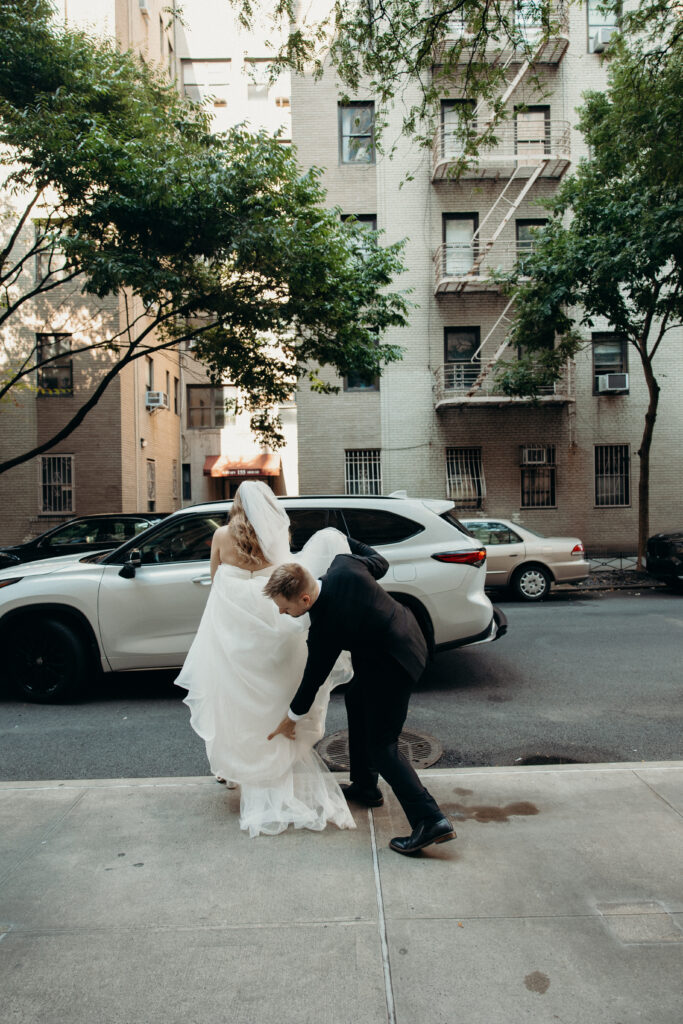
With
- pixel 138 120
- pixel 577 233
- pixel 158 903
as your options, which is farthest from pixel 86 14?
pixel 158 903

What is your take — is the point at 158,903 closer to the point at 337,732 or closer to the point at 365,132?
the point at 337,732

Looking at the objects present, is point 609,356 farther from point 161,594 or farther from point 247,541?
point 247,541

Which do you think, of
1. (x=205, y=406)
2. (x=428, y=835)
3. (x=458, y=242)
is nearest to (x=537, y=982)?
(x=428, y=835)

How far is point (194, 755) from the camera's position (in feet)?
16.4

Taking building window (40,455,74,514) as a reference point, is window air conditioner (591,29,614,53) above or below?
above

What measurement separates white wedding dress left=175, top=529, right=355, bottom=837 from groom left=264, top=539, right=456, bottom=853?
0.96 ft

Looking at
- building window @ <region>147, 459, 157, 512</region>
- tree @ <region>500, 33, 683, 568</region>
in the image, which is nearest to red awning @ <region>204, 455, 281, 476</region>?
building window @ <region>147, 459, 157, 512</region>

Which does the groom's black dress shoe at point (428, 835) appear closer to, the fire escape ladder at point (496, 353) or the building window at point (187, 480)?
the fire escape ladder at point (496, 353)

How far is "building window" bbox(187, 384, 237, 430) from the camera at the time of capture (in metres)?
25.7

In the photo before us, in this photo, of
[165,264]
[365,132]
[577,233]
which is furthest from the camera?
[365,132]

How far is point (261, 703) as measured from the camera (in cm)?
385

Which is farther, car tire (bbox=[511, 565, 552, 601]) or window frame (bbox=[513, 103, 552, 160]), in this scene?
window frame (bbox=[513, 103, 552, 160])

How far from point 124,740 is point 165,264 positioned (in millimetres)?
9948

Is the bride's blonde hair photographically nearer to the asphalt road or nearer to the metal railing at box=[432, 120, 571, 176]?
the asphalt road
